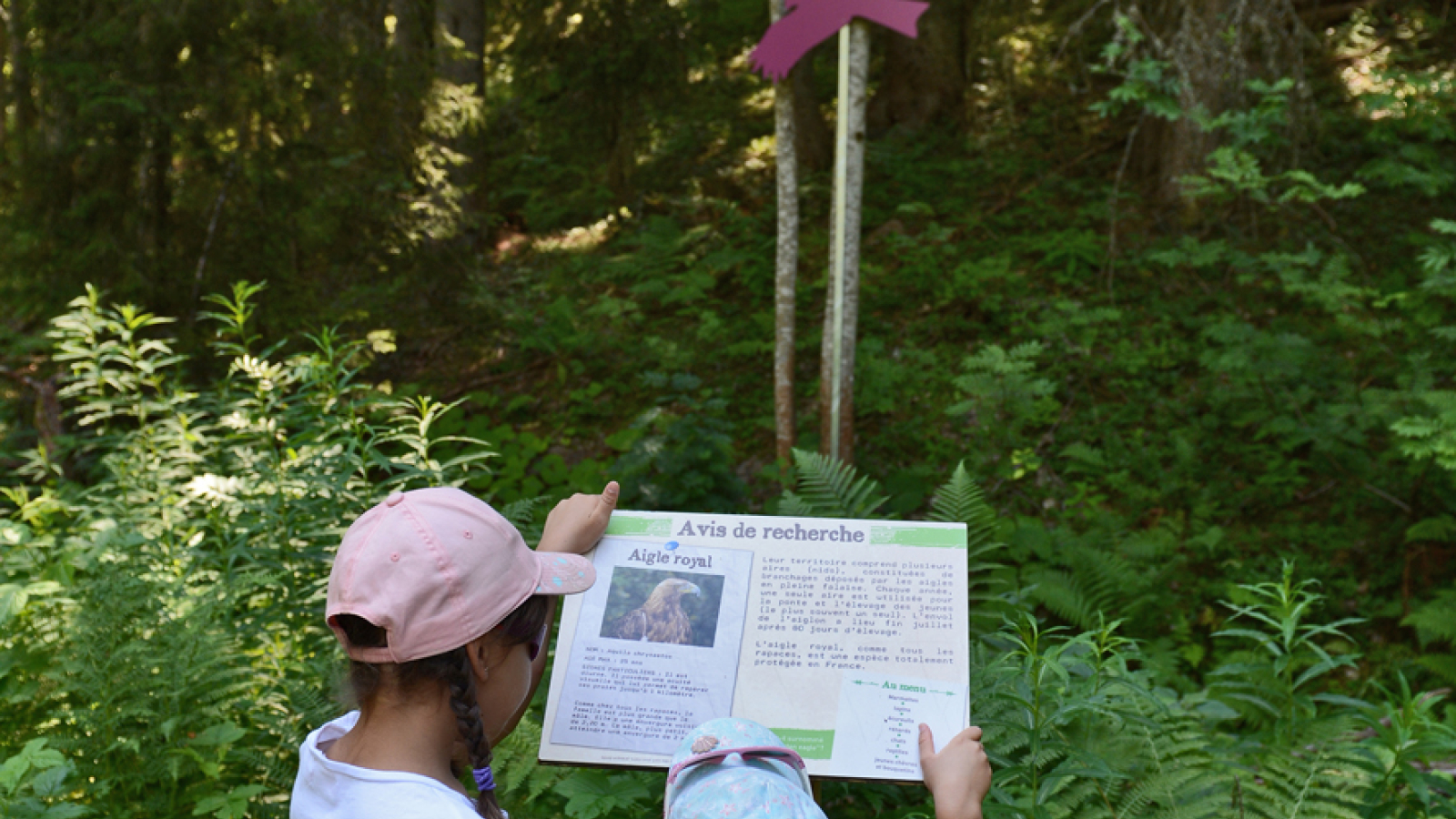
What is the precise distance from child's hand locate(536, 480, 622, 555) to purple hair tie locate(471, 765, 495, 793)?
0.54 meters

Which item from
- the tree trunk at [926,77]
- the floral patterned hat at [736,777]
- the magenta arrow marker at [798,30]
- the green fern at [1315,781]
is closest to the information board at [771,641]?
the floral patterned hat at [736,777]

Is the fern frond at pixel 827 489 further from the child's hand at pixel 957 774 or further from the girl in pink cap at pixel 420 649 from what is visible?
the girl in pink cap at pixel 420 649

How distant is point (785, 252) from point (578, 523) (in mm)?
3813

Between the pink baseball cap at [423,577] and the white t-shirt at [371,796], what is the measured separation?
18cm

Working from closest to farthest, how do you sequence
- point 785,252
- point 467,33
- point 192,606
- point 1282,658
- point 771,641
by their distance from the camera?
point 771,641 → point 1282,658 → point 192,606 → point 785,252 → point 467,33

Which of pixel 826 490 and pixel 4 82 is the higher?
pixel 4 82

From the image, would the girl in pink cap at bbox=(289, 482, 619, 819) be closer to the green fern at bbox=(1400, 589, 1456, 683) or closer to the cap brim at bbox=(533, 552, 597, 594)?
the cap brim at bbox=(533, 552, 597, 594)

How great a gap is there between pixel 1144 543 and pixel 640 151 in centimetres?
680

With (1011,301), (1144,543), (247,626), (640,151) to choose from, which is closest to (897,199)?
(1011,301)

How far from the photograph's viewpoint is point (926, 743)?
1.80 m

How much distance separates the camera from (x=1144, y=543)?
5.20 m

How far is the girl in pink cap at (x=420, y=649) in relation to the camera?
1.41m

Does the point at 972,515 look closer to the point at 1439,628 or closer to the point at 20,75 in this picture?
the point at 1439,628

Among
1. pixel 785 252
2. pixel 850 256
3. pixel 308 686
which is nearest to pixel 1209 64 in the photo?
pixel 850 256
